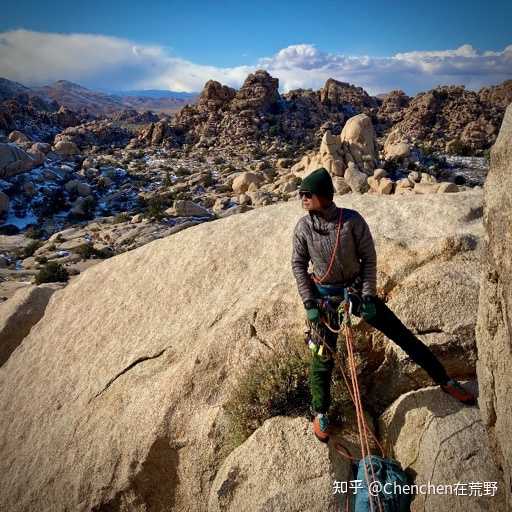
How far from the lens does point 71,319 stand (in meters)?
6.41

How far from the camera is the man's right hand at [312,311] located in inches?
134

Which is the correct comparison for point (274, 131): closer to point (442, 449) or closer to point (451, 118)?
point (451, 118)

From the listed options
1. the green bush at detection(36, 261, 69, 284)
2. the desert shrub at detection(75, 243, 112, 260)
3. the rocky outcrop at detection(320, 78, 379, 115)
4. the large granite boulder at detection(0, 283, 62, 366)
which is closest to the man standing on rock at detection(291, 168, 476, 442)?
the large granite boulder at detection(0, 283, 62, 366)

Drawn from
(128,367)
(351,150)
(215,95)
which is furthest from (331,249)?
(215,95)

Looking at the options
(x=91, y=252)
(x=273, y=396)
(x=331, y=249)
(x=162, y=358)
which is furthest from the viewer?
(x=91, y=252)

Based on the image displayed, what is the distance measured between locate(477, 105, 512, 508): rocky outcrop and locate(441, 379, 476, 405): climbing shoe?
17.3 inches

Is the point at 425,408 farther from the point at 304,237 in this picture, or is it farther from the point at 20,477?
the point at 20,477

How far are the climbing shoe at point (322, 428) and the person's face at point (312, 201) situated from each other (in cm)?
191

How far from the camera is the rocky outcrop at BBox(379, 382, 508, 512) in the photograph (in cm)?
278

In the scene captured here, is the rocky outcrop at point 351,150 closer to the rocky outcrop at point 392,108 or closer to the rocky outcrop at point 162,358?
the rocky outcrop at point 162,358

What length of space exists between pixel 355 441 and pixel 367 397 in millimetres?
494

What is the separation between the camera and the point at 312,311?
3424 millimetres

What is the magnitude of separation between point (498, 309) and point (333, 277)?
1.31m

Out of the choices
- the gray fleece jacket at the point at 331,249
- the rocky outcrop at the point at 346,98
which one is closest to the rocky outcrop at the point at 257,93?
the rocky outcrop at the point at 346,98
